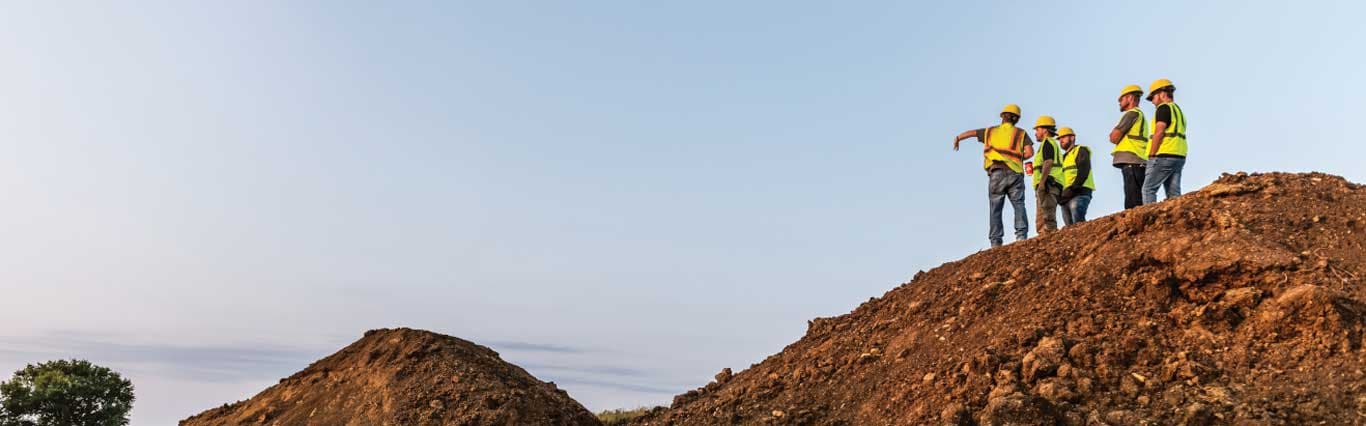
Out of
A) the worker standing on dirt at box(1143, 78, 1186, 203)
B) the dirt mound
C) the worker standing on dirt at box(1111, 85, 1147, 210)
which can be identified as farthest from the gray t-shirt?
the dirt mound

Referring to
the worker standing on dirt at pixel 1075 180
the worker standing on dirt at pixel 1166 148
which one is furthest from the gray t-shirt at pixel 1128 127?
the worker standing on dirt at pixel 1075 180

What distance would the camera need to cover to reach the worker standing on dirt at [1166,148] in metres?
12.6

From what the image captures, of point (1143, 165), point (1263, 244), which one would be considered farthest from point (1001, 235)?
point (1263, 244)

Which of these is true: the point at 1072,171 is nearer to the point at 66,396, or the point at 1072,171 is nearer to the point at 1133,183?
the point at 1133,183

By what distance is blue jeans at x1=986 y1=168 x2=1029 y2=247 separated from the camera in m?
14.4

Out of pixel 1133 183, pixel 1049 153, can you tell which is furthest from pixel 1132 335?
pixel 1049 153

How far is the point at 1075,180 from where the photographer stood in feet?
49.2

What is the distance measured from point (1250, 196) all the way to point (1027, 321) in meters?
3.78

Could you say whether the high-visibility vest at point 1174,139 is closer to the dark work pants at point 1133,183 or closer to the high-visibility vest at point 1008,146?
the dark work pants at point 1133,183

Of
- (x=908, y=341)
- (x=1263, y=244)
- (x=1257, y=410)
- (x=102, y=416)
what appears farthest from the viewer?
(x=102, y=416)

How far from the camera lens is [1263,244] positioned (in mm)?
9148

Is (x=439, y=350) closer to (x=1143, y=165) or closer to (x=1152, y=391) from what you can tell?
(x=1152, y=391)

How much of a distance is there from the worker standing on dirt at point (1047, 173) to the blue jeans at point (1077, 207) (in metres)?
0.28

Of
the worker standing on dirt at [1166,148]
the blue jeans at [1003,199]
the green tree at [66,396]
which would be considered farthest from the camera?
the green tree at [66,396]
